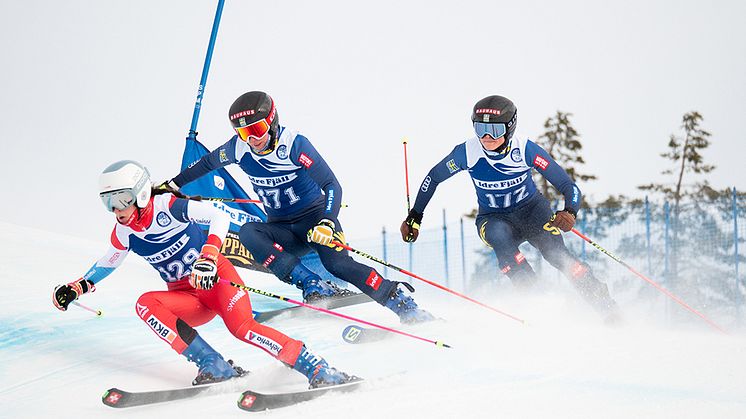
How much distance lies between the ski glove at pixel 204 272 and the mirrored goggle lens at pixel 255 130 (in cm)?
126

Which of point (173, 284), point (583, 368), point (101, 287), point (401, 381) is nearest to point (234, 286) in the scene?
point (173, 284)

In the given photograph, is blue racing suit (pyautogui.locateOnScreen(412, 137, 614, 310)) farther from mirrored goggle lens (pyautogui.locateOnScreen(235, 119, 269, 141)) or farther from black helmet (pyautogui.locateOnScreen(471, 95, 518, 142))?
mirrored goggle lens (pyautogui.locateOnScreen(235, 119, 269, 141))

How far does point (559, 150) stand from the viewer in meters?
16.5

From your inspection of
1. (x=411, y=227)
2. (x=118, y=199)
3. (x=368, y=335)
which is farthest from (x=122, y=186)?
(x=411, y=227)

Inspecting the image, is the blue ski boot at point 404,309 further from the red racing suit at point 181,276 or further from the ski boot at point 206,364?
the ski boot at point 206,364

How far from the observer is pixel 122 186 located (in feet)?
14.1

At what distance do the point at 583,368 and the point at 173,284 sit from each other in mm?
2452

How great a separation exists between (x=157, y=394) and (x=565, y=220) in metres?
2.98

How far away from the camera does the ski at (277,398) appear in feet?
12.7

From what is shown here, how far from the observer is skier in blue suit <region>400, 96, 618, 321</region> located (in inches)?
216

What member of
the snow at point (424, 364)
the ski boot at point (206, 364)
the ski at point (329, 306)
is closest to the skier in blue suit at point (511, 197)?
the snow at point (424, 364)

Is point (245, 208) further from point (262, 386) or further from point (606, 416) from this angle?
point (606, 416)

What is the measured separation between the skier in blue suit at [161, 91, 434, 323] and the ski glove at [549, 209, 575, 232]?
3.91ft

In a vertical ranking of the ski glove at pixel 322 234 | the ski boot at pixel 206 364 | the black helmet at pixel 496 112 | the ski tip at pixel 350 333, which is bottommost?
the ski boot at pixel 206 364
